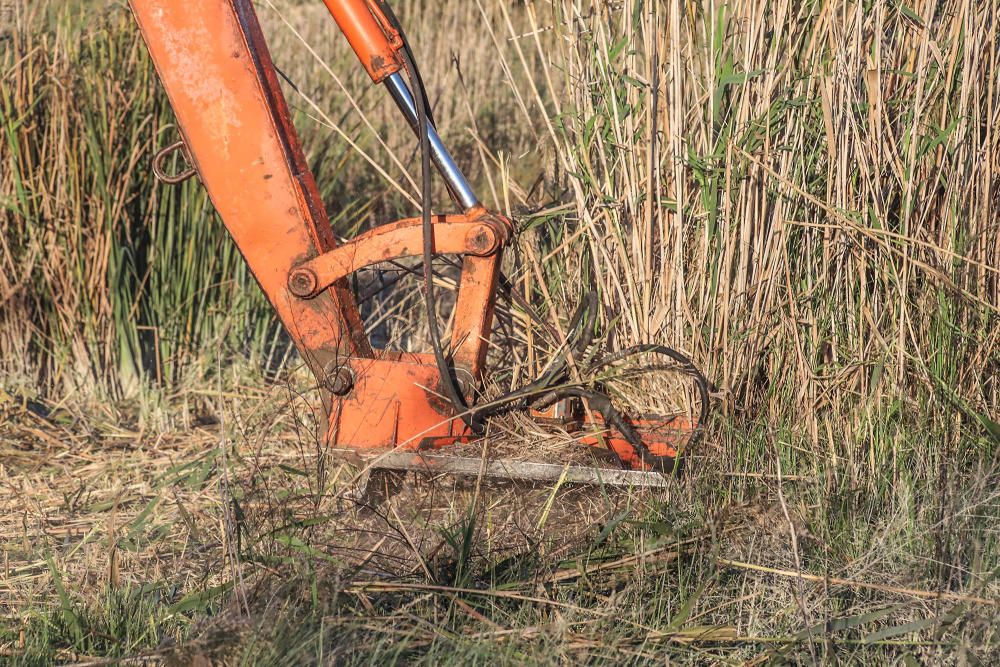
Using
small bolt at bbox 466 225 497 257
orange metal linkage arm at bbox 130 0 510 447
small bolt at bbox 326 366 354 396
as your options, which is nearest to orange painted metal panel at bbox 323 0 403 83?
orange metal linkage arm at bbox 130 0 510 447

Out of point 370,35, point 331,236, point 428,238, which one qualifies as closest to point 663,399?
point 428,238

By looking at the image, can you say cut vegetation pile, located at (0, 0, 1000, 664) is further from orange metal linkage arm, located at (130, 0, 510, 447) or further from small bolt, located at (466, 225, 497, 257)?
small bolt, located at (466, 225, 497, 257)

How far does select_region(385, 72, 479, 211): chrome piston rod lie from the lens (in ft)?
8.68

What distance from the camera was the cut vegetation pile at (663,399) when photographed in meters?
2.15

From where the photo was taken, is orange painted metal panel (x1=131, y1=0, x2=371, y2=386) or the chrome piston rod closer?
orange painted metal panel (x1=131, y1=0, x2=371, y2=386)

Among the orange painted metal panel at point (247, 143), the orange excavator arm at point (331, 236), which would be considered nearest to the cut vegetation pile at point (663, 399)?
the orange excavator arm at point (331, 236)

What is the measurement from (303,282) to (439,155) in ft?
1.47

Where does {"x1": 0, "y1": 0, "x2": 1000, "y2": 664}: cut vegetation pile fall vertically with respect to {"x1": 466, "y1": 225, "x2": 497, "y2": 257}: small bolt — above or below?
below

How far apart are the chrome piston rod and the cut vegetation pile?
0.21 meters

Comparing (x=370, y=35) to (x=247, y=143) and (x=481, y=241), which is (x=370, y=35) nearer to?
(x=247, y=143)

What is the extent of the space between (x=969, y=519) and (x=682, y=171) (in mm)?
1059

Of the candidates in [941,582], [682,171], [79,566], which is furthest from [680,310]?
[79,566]

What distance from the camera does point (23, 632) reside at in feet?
7.07

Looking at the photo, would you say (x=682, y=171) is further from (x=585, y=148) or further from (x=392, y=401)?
(x=392, y=401)
